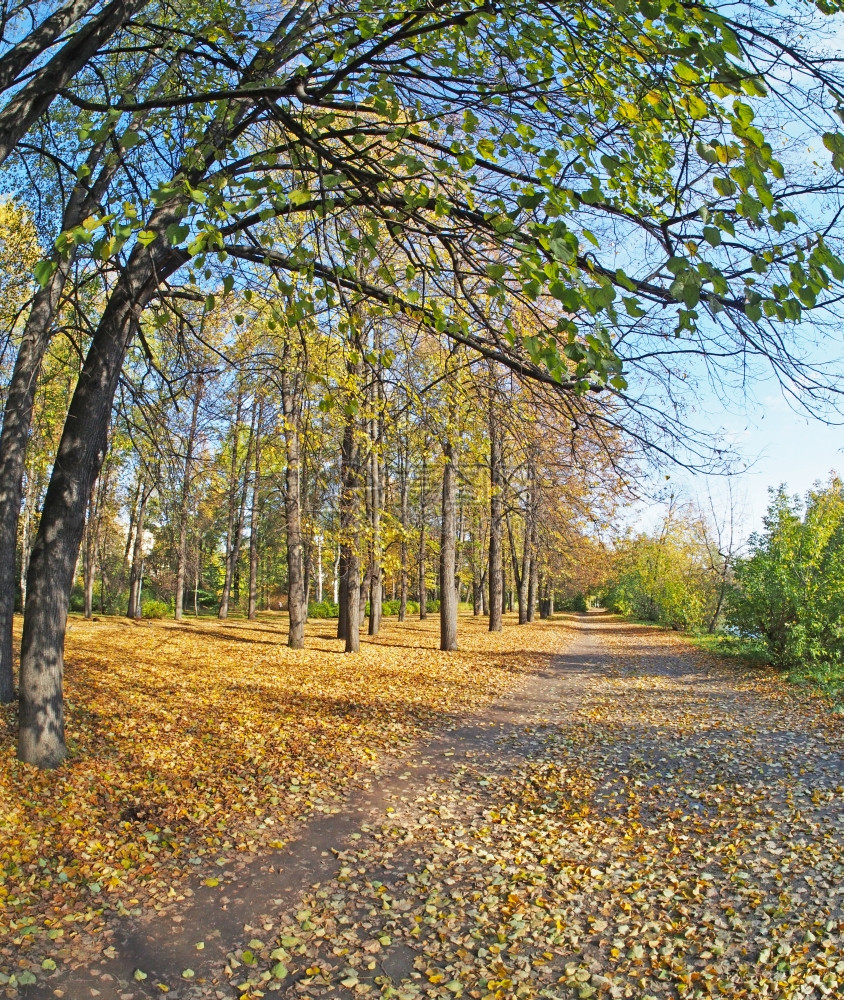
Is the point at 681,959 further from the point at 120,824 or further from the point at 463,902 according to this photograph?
the point at 120,824

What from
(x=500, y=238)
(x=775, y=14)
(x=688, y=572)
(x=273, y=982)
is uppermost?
(x=775, y=14)

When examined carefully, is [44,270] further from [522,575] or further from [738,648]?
[522,575]

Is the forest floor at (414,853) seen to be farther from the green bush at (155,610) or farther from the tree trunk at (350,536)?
the green bush at (155,610)

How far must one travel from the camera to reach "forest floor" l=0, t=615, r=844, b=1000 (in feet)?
10.9

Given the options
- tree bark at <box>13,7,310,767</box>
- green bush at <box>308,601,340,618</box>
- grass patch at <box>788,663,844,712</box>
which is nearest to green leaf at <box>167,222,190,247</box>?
tree bark at <box>13,7,310,767</box>

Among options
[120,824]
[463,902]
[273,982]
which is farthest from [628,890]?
[120,824]

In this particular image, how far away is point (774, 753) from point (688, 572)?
2249 cm

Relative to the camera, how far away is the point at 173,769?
5945 mm

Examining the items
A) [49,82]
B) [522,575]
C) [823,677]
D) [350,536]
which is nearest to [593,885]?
[49,82]

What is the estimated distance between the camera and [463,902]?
3982 millimetres

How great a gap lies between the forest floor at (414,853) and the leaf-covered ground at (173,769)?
0.02 m

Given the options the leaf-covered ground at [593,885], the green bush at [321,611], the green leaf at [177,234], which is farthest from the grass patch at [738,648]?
the green bush at [321,611]

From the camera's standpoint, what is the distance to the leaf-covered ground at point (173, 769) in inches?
154

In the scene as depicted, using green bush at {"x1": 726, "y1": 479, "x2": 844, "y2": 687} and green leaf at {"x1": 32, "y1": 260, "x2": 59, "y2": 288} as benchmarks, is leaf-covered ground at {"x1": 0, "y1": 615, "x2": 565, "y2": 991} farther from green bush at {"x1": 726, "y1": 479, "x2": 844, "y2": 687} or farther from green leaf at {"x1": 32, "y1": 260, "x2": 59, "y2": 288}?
green bush at {"x1": 726, "y1": 479, "x2": 844, "y2": 687}
